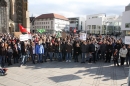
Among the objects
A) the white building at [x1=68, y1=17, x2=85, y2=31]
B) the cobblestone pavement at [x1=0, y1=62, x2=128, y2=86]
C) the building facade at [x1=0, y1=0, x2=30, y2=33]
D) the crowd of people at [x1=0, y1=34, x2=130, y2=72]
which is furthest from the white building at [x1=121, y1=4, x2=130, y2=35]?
the white building at [x1=68, y1=17, x2=85, y2=31]

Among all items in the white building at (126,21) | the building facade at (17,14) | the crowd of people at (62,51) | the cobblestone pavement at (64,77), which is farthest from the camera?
the white building at (126,21)

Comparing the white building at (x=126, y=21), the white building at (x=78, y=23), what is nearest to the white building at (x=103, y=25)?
the white building at (x=78, y=23)

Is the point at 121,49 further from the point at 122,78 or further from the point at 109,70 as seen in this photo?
the point at 122,78

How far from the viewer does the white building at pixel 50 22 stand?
9938cm

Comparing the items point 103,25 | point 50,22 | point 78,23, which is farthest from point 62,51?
point 78,23

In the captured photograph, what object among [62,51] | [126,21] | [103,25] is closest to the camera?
[62,51]

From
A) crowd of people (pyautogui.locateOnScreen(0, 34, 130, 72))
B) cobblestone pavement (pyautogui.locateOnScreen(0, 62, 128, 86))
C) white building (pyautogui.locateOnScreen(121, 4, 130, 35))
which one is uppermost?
white building (pyautogui.locateOnScreen(121, 4, 130, 35))

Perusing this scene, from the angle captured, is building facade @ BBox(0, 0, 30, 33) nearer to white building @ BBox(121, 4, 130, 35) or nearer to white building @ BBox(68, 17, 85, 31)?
white building @ BBox(121, 4, 130, 35)

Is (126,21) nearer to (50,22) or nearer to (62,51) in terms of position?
(50,22)

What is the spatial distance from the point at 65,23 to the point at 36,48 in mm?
103288

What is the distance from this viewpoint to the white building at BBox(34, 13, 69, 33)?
3912 inches

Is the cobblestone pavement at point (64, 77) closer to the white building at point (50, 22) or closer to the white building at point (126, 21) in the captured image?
the white building at point (126, 21)

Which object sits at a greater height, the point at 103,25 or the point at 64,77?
the point at 103,25

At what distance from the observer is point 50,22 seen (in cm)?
10056
